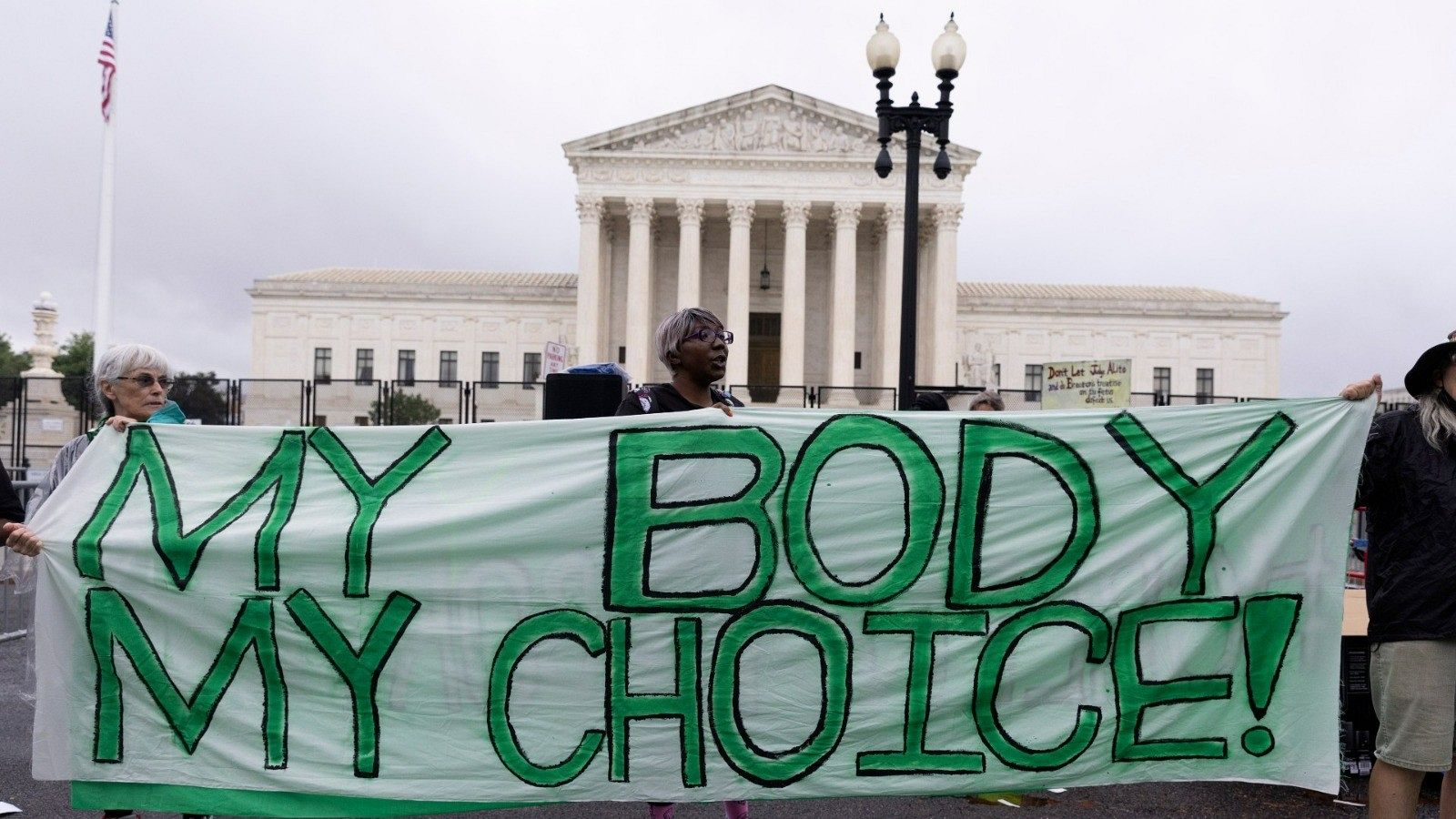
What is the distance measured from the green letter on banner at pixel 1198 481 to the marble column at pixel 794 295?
40995mm

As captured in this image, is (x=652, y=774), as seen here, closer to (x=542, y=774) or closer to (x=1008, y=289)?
(x=542, y=774)

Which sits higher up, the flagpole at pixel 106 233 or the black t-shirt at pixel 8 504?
the flagpole at pixel 106 233

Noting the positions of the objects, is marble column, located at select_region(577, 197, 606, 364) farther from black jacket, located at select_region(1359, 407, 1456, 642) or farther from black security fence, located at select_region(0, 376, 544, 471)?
black jacket, located at select_region(1359, 407, 1456, 642)

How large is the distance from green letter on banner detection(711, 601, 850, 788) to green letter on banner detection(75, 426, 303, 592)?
69.5 inches

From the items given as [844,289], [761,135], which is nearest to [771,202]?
[761,135]

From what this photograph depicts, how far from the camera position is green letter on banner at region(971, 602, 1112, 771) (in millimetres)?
3697

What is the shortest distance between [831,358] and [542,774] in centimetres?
4362

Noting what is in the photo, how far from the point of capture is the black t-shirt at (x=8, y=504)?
369 cm

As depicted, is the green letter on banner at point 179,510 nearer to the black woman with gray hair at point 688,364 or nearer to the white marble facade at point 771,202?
the black woman with gray hair at point 688,364

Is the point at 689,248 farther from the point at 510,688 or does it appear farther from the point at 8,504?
the point at 510,688

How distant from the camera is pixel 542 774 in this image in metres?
3.61

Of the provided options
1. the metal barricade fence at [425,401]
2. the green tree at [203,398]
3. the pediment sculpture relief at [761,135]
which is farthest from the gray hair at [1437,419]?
the pediment sculpture relief at [761,135]

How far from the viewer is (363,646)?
146 inches

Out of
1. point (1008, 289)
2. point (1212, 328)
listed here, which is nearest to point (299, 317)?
point (1008, 289)
